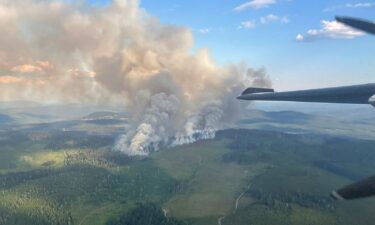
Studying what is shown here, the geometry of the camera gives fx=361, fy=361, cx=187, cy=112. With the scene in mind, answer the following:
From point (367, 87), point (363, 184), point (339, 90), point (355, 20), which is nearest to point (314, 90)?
point (339, 90)

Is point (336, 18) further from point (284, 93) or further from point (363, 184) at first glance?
point (363, 184)

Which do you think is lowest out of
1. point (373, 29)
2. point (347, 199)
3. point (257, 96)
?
point (347, 199)

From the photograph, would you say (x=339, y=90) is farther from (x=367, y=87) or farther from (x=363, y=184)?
(x=363, y=184)

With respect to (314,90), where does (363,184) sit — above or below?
below

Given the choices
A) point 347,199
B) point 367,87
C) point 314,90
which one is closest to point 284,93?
point 314,90

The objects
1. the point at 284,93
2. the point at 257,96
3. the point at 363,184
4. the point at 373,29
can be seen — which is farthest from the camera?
the point at 257,96

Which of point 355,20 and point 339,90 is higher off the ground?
point 355,20

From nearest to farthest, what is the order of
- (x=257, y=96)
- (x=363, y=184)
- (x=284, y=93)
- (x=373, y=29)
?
(x=363, y=184)
(x=373, y=29)
(x=284, y=93)
(x=257, y=96)

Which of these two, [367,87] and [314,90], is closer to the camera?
[367,87]

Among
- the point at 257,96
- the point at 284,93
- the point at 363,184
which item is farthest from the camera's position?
the point at 257,96
